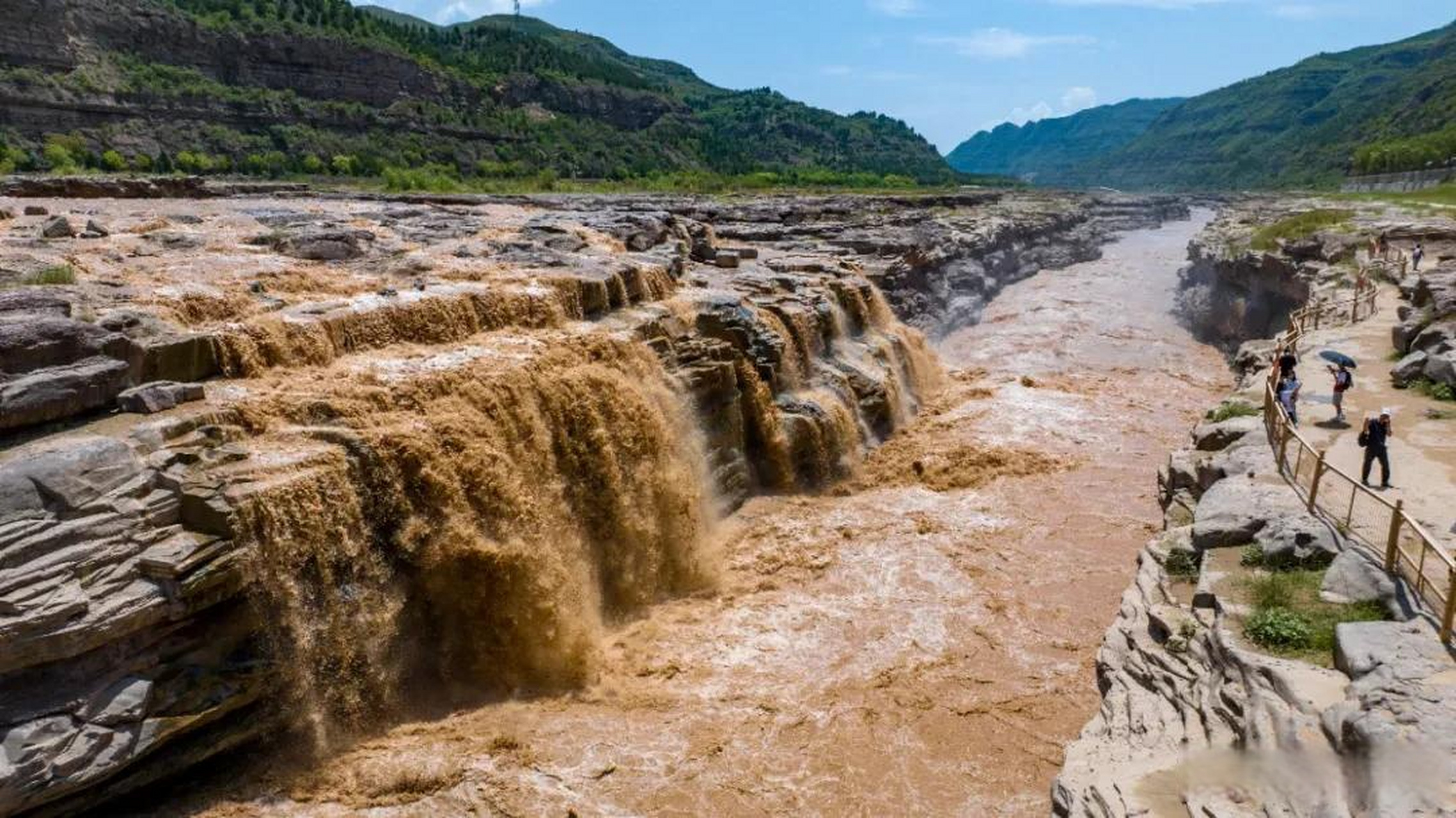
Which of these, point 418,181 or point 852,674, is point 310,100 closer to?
point 418,181

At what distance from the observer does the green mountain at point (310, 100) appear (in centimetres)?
5541

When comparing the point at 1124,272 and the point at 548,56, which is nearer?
the point at 1124,272

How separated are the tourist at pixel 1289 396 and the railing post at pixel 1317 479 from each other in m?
3.67

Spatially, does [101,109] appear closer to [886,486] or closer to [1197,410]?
[886,486]

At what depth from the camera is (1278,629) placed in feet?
31.1

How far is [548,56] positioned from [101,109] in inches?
2622

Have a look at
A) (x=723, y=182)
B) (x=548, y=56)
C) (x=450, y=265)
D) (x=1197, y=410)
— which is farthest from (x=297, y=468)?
(x=548, y=56)

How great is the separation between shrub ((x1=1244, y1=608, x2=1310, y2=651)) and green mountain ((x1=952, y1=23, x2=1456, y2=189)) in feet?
261

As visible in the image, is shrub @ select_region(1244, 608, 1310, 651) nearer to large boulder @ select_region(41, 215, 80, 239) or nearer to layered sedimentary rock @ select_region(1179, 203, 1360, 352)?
large boulder @ select_region(41, 215, 80, 239)

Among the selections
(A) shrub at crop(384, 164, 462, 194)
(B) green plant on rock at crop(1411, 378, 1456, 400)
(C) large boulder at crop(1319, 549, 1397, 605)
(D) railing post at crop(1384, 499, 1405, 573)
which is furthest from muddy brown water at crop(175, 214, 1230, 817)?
(A) shrub at crop(384, 164, 462, 194)

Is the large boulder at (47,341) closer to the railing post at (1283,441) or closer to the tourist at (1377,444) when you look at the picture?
the railing post at (1283,441)

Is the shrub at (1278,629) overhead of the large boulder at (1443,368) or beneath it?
beneath

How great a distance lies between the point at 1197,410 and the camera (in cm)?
2852

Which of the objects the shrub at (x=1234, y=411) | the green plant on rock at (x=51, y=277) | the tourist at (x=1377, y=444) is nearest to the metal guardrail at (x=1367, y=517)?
the tourist at (x=1377, y=444)
